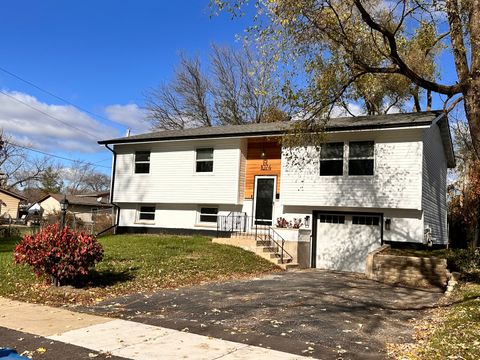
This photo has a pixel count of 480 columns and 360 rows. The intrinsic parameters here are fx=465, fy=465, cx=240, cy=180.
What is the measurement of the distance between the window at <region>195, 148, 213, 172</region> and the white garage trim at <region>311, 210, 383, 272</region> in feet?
17.9

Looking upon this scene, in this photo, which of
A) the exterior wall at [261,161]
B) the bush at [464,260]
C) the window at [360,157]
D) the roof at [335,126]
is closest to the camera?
the bush at [464,260]

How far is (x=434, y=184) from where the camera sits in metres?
19.4

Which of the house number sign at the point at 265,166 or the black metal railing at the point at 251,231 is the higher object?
the house number sign at the point at 265,166

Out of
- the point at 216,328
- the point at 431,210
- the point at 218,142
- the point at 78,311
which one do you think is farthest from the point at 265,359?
the point at 218,142

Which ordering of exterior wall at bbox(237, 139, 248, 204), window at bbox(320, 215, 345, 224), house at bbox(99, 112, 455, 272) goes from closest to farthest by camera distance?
1. house at bbox(99, 112, 455, 272)
2. window at bbox(320, 215, 345, 224)
3. exterior wall at bbox(237, 139, 248, 204)

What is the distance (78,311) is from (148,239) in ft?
34.2

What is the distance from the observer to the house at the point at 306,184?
17000mm

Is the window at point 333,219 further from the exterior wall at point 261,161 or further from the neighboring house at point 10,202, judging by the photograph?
the neighboring house at point 10,202

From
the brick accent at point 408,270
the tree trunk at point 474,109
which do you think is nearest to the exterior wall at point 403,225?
the brick accent at point 408,270

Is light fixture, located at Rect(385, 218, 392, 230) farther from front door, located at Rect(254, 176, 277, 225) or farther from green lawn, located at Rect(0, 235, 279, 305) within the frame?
front door, located at Rect(254, 176, 277, 225)

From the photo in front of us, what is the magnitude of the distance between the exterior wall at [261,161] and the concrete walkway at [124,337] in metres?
12.6

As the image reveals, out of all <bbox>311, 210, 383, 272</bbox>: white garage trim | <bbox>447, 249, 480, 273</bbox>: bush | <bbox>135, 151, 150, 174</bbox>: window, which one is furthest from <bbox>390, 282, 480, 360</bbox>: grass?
<bbox>135, 151, 150, 174</bbox>: window

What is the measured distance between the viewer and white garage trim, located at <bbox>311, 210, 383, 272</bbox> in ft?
58.7

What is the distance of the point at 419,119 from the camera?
54.4 ft
